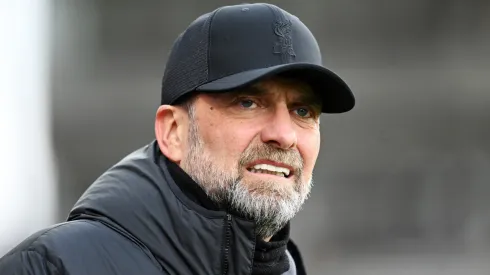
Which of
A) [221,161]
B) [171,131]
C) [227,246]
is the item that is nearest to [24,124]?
[171,131]

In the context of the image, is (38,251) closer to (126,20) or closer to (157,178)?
(157,178)

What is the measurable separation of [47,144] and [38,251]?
5167mm

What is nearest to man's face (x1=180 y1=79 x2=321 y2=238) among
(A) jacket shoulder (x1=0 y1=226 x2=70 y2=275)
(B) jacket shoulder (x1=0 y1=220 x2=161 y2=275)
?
(B) jacket shoulder (x1=0 y1=220 x2=161 y2=275)

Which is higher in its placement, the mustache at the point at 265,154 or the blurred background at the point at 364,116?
the mustache at the point at 265,154

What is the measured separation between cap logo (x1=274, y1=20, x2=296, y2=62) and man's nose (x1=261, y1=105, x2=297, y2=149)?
0.36 feet

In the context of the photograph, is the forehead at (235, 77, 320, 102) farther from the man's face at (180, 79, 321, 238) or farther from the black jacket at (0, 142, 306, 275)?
the black jacket at (0, 142, 306, 275)

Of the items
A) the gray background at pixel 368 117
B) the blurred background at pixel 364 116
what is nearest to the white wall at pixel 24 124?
the blurred background at pixel 364 116

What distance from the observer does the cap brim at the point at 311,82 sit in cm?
172

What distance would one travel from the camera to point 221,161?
5.86 feet

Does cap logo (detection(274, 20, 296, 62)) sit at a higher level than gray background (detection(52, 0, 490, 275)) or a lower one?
higher

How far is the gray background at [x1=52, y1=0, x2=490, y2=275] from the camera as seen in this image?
6.96 metres

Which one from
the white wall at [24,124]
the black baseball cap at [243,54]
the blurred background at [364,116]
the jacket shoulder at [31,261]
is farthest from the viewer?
the blurred background at [364,116]

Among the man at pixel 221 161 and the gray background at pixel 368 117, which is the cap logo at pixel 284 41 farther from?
the gray background at pixel 368 117

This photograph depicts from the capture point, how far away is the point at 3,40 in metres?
4.09
